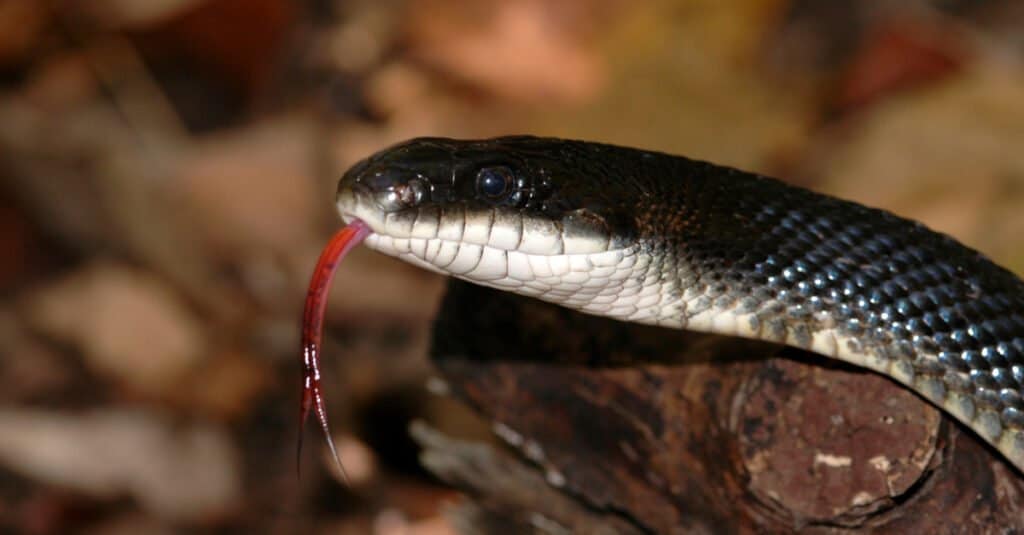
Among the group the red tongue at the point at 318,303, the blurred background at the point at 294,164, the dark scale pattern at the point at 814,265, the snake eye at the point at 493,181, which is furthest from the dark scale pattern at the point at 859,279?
the blurred background at the point at 294,164

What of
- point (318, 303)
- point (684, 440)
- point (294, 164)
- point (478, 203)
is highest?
point (478, 203)

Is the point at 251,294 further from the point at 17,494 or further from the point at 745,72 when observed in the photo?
the point at 745,72

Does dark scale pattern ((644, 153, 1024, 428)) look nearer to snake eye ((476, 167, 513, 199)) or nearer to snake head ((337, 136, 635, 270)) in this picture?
snake head ((337, 136, 635, 270))

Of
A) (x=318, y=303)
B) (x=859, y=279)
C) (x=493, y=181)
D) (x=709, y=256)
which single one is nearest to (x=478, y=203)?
(x=493, y=181)

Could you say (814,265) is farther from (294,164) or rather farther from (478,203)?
(294,164)

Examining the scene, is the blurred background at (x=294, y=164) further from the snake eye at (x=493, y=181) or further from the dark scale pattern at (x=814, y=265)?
the snake eye at (x=493, y=181)

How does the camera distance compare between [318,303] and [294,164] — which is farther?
[294,164]

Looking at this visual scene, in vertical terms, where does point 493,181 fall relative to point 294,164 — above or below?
above

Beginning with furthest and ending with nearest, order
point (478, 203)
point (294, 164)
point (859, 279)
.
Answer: point (294, 164) < point (859, 279) < point (478, 203)

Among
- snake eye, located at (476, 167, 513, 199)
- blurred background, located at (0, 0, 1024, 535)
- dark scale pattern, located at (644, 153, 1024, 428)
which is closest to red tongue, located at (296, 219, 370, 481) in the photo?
snake eye, located at (476, 167, 513, 199)
